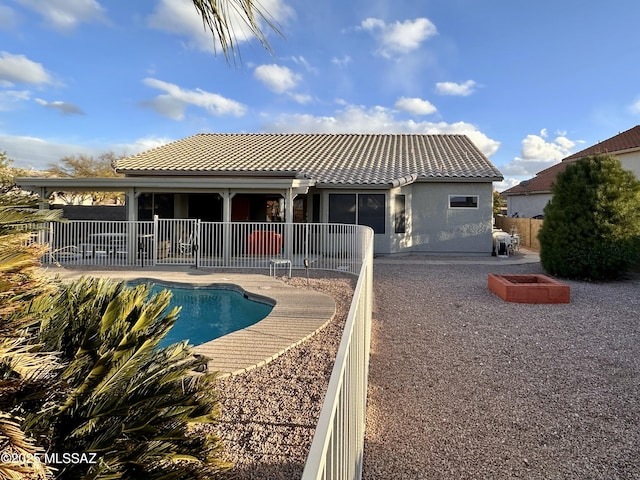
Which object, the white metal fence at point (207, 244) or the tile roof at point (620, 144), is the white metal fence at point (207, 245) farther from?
the tile roof at point (620, 144)

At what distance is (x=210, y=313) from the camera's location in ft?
31.6

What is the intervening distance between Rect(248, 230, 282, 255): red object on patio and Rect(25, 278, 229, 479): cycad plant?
1154cm

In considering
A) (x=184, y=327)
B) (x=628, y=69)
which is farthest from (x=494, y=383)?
(x=628, y=69)

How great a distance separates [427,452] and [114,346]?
2791 millimetres

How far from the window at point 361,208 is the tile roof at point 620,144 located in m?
8.51

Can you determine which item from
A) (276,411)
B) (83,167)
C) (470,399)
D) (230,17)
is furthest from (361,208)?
(83,167)

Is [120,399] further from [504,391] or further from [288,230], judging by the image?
[288,230]

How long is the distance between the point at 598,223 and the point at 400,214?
7.70 m

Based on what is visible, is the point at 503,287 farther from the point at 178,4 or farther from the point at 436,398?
the point at 178,4

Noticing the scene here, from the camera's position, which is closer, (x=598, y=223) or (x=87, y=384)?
(x=87, y=384)

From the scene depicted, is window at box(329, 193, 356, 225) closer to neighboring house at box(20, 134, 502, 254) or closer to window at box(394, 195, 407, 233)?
neighboring house at box(20, 134, 502, 254)

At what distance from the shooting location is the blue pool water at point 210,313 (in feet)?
27.6

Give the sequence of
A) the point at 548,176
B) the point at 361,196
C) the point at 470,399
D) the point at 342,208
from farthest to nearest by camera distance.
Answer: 1. the point at 548,176
2. the point at 342,208
3. the point at 361,196
4. the point at 470,399

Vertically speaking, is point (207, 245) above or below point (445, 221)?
below
